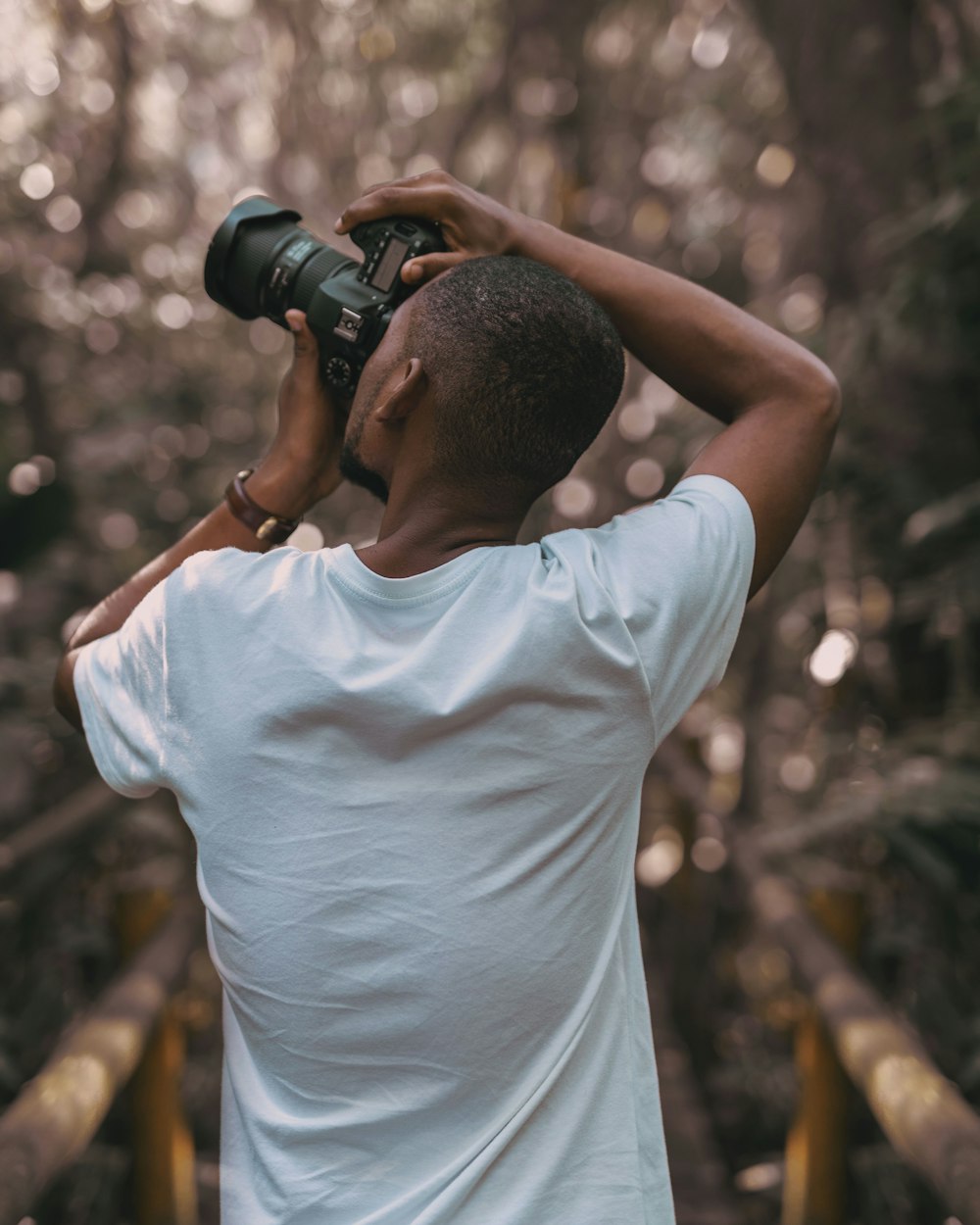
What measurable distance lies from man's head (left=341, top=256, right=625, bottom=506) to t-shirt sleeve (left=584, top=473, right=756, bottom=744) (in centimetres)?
9

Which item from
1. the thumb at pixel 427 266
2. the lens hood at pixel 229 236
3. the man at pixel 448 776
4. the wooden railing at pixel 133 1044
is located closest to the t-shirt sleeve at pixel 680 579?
the man at pixel 448 776

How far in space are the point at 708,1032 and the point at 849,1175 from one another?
1.78 meters

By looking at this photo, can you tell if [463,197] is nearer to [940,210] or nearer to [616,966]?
[616,966]

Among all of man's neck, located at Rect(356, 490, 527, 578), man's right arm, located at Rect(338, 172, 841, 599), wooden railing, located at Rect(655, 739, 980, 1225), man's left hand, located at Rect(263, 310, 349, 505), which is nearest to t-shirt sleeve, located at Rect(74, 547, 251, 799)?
man's neck, located at Rect(356, 490, 527, 578)

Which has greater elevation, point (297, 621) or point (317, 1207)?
point (297, 621)

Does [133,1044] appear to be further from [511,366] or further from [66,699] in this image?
[511,366]

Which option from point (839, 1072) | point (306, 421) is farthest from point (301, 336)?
point (839, 1072)

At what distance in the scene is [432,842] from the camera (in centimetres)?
99

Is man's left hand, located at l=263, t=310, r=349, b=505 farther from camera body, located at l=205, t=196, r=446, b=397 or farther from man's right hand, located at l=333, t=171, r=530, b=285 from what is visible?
man's right hand, located at l=333, t=171, r=530, b=285

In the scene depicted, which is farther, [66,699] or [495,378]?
[66,699]

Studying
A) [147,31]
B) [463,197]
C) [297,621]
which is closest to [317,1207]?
[297,621]

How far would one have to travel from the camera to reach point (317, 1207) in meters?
0.99

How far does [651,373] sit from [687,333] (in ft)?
6.54

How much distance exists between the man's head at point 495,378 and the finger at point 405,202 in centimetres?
13
